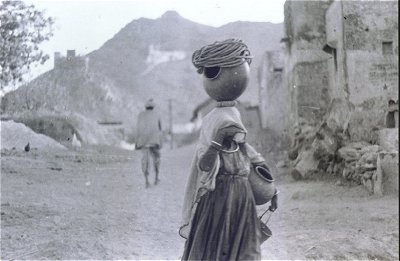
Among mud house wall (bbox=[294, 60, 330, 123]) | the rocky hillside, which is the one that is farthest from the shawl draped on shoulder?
mud house wall (bbox=[294, 60, 330, 123])

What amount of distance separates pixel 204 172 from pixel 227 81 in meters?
0.59

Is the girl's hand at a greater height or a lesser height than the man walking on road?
greater

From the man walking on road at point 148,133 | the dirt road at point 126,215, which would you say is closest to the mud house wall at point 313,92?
the dirt road at point 126,215

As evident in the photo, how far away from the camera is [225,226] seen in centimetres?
303

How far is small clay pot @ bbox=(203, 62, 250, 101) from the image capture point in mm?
3135

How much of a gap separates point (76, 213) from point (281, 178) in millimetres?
5398

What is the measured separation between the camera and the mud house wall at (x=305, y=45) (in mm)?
11930

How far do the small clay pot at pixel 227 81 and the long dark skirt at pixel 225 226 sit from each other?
520 mm

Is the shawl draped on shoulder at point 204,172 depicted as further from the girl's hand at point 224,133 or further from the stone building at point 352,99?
the stone building at point 352,99

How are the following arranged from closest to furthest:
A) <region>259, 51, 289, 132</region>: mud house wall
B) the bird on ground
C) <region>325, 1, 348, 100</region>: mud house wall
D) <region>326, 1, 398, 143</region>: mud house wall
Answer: the bird on ground, <region>326, 1, 398, 143</region>: mud house wall, <region>325, 1, 348, 100</region>: mud house wall, <region>259, 51, 289, 132</region>: mud house wall

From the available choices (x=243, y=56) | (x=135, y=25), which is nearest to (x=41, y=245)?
(x=243, y=56)

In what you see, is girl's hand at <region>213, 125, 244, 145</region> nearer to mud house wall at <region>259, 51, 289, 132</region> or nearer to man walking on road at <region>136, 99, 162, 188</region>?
man walking on road at <region>136, 99, 162, 188</region>

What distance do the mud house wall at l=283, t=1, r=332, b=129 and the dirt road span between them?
9.28ft

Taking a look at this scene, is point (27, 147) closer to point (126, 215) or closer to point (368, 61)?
point (126, 215)
